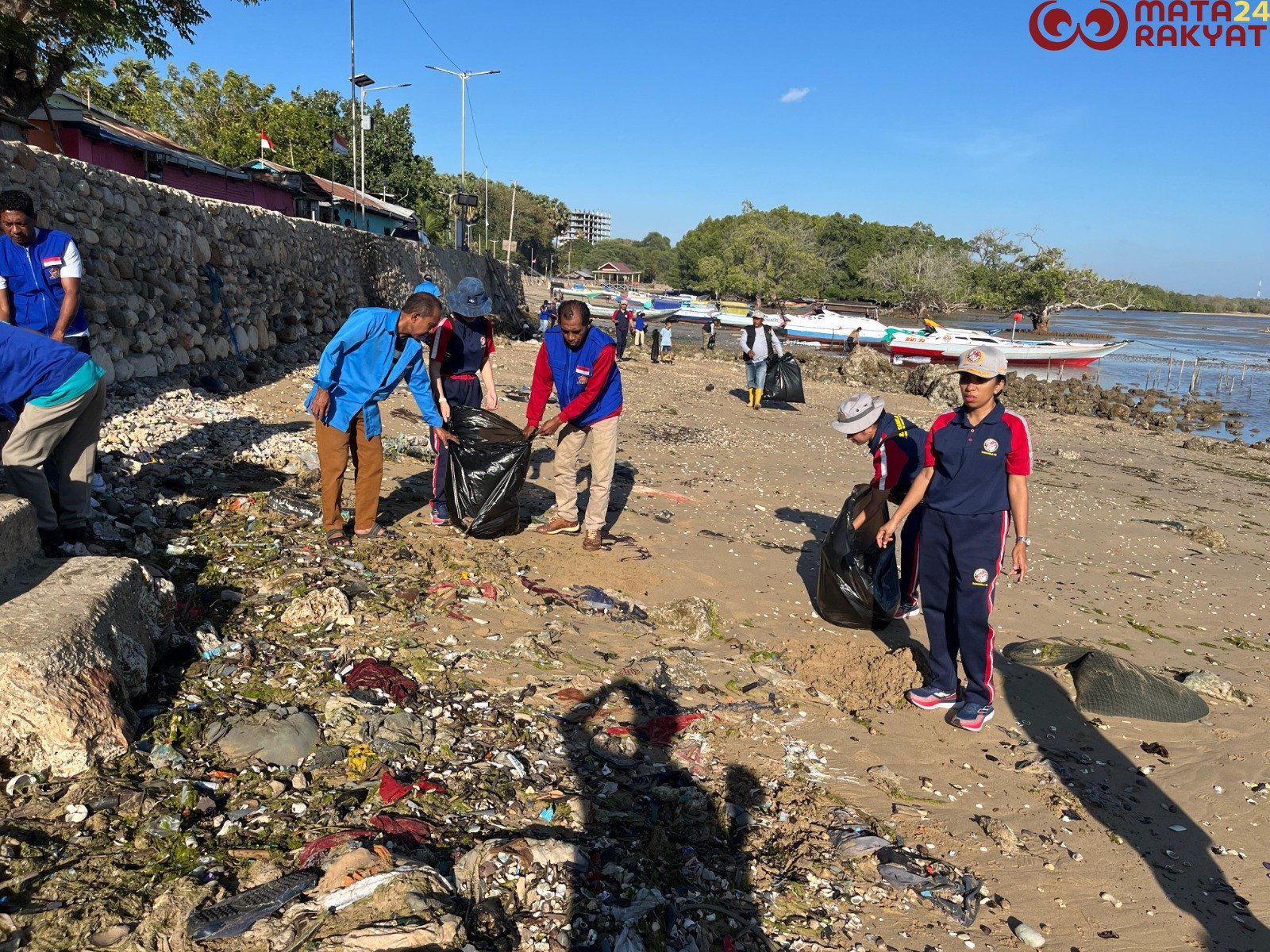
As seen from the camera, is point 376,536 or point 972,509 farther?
point 376,536

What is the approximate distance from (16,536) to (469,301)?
291 centimetres

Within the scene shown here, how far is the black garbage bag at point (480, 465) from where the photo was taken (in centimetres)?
517

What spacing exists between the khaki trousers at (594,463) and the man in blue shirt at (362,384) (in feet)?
3.50

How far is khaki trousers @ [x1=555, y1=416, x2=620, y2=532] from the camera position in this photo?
17.7 ft

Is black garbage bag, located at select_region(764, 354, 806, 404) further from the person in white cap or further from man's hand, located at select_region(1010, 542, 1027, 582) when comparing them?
man's hand, located at select_region(1010, 542, 1027, 582)

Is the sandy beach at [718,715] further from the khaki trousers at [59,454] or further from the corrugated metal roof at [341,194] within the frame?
the corrugated metal roof at [341,194]

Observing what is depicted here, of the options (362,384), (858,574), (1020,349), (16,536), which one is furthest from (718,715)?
(1020,349)

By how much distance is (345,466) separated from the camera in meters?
4.70

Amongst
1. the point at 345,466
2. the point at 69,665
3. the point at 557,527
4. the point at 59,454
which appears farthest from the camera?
the point at 557,527

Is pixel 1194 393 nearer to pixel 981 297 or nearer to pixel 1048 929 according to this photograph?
pixel 1048 929

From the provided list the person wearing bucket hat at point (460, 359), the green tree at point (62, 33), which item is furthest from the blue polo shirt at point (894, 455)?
the green tree at point (62, 33)

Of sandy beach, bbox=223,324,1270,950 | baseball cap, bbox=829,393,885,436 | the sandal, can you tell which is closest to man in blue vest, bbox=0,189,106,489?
the sandal

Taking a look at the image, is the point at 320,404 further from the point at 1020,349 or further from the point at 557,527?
the point at 1020,349

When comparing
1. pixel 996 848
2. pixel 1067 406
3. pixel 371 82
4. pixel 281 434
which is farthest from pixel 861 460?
pixel 371 82
